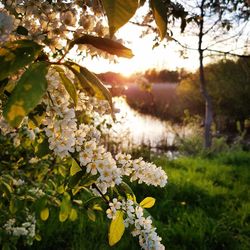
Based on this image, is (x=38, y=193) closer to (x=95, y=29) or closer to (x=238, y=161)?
(x=95, y=29)

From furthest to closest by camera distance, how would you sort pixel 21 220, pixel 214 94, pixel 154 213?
pixel 214 94 < pixel 154 213 < pixel 21 220

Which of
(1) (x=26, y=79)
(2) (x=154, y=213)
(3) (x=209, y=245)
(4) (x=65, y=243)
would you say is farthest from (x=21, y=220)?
(1) (x=26, y=79)

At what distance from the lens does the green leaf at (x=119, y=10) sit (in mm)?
565

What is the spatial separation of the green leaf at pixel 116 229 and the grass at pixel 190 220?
2.57 meters

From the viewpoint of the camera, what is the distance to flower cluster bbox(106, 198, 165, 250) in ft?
3.65

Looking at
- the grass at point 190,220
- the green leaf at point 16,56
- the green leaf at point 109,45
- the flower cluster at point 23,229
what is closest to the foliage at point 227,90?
the grass at point 190,220

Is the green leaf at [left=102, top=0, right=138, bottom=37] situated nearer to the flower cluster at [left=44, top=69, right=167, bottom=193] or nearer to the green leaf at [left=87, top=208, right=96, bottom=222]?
the flower cluster at [left=44, top=69, right=167, bottom=193]

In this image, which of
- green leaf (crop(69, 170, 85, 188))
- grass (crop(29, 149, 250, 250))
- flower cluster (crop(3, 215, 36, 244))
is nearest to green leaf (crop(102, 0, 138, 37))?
green leaf (crop(69, 170, 85, 188))

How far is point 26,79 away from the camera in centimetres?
58

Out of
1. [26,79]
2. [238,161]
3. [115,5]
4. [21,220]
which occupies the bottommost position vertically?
[238,161]

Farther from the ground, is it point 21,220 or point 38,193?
point 38,193

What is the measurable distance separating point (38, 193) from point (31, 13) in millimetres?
1834

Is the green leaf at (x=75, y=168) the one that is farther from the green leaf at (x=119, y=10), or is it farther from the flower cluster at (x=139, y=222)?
the green leaf at (x=119, y=10)

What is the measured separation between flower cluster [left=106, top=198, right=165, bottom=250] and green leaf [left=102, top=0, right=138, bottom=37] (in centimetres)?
61
